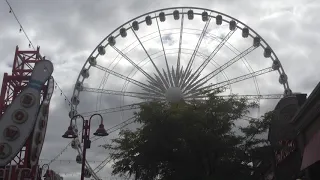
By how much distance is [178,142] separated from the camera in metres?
22.7

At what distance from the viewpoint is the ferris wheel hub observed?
99.1 ft

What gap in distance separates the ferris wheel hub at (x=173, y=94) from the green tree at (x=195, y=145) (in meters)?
5.90

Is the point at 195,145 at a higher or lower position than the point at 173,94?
lower

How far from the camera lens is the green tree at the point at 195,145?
72.2 feet

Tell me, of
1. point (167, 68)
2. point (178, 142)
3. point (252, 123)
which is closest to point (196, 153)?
point (178, 142)

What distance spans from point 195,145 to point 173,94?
8.69 meters

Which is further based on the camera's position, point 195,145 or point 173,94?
point 173,94

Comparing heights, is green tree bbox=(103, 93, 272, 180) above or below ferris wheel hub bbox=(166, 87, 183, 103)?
below

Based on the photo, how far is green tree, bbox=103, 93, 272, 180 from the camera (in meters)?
22.0

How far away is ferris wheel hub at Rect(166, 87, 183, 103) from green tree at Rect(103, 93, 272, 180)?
5.90 metres

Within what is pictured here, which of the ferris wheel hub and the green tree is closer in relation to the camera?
the green tree

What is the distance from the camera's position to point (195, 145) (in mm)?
22219

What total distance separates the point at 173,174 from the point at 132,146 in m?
3.02

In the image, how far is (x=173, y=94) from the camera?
30469 mm
